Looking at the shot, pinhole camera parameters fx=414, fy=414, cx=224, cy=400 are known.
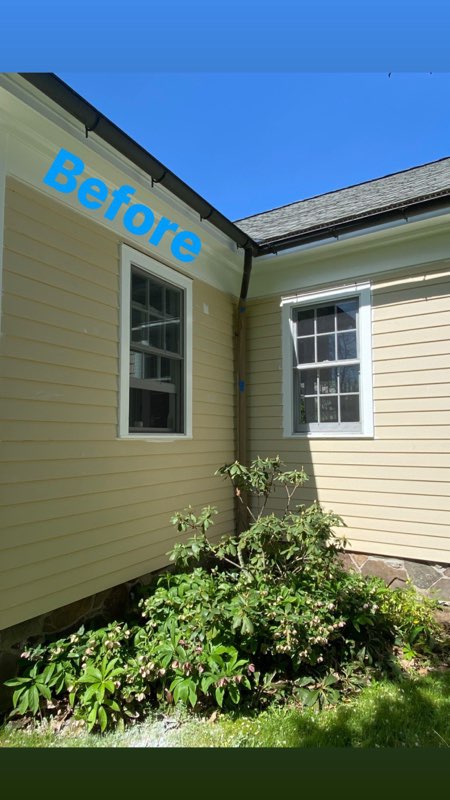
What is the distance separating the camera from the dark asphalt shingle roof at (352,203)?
4297mm

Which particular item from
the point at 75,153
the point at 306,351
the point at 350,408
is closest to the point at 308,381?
the point at 306,351

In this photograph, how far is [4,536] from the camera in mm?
2637

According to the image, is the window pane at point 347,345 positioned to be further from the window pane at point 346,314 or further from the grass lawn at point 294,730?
the grass lawn at point 294,730

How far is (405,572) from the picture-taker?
414cm

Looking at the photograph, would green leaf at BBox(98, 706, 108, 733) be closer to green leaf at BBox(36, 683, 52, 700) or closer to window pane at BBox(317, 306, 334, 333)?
green leaf at BBox(36, 683, 52, 700)

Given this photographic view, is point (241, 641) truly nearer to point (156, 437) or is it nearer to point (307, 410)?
point (156, 437)

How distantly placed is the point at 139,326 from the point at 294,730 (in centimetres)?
329

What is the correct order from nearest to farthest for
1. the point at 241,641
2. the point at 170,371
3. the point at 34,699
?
the point at 34,699 → the point at 241,641 → the point at 170,371

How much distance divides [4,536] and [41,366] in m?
1.15

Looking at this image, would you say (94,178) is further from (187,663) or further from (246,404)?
(187,663)

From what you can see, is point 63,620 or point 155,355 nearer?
point 63,620

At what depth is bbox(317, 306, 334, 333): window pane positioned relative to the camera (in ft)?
15.7

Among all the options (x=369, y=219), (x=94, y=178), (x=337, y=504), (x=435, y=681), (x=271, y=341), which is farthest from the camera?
(x=271, y=341)

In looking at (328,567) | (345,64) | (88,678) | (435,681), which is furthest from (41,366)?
(435,681)
